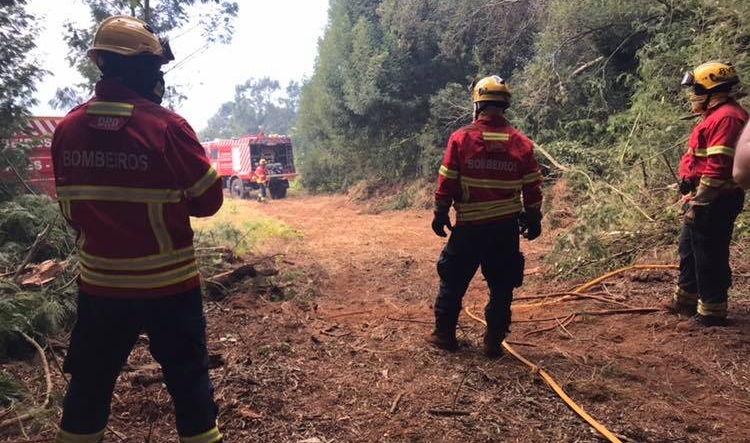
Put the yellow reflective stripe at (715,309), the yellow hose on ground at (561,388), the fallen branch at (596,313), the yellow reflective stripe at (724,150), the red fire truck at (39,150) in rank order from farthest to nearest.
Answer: the red fire truck at (39,150) → the fallen branch at (596,313) → the yellow reflective stripe at (715,309) → the yellow reflective stripe at (724,150) → the yellow hose on ground at (561,388)

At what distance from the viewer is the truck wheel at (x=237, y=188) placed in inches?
798

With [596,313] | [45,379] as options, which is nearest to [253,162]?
[596,313]

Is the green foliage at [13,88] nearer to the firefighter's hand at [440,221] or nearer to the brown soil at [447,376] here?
the brown soil at [447,376]

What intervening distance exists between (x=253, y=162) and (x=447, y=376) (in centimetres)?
1769

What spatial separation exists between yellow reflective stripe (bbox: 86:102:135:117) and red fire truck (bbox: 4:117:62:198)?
4.71m

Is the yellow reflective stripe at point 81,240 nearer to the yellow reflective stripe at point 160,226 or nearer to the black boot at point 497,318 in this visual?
the yellow reflective stripe at point 160,226

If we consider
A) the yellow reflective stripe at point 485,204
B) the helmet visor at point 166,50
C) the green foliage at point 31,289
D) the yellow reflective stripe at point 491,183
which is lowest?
the green foliage at point 31,289

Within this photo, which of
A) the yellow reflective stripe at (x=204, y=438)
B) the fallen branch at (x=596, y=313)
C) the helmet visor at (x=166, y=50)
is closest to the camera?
the yellow reflective stripe at (x=204, y=438)

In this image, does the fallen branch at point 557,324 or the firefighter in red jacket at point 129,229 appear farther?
the fallen branch at point 557,324

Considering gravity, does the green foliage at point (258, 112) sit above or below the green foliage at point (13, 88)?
above

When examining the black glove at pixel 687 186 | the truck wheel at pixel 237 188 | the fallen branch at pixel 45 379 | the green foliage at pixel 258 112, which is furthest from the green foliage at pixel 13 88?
the green foliage at pixel 258 112

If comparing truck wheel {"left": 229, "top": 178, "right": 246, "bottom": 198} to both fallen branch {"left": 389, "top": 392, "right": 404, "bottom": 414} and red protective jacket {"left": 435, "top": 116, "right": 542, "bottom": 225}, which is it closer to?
red protective jacket {"left": 435, "top": 116, "right": 542, "bottom": 225}

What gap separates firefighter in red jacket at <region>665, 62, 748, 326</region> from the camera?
3482 mm

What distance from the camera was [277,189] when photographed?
19.9m
